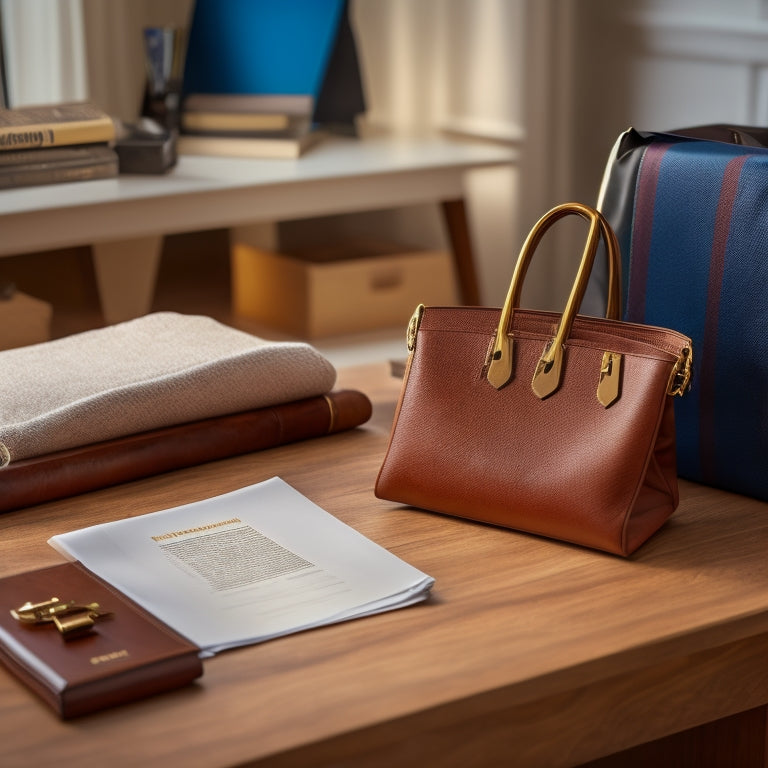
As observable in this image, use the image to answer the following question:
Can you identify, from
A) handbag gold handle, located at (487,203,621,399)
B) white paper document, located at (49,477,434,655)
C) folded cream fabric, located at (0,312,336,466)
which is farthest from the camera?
folded cream fabric, located at (0,312,336,466)

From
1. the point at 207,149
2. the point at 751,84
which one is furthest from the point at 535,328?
the point at 207,149

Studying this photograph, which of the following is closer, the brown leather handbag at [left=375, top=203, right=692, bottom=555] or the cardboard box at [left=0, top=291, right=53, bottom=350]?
the brown leather handbag at [left=375, top=203, right=692, bottom=555]

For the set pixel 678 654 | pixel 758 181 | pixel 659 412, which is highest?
pixel 758 181

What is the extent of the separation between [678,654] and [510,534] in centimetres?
21

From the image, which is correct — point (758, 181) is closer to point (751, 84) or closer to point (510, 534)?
point (510, 534)

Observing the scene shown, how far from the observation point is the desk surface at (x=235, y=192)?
2.19m

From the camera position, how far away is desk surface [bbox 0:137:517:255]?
219 cm

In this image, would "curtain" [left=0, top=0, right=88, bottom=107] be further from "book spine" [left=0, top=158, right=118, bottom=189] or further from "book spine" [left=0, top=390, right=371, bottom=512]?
"book spine" [left=0, top=390, right=371, bottom=512]

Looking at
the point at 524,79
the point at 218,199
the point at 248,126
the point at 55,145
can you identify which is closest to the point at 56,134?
the point at 55,145

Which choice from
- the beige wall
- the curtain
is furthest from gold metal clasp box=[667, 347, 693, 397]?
the curtain

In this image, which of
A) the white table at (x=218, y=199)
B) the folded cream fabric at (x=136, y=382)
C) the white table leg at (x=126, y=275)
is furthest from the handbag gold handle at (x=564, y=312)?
the white table leg at (x=126, y=275)

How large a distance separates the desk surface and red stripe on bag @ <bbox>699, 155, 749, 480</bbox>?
1378 millimetres

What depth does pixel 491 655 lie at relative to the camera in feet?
2.76

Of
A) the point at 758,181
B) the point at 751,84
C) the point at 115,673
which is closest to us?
the point at 115,673
